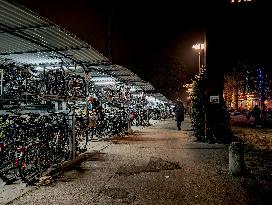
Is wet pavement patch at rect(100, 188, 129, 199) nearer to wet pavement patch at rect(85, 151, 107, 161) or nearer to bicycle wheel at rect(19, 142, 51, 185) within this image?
bicycle wheel at rect(19, 142, 51, 185)

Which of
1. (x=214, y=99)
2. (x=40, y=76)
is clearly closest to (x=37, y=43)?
(x=40, y=76)

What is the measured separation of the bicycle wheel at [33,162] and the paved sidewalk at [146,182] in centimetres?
60

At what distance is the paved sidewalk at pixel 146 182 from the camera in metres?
6.78

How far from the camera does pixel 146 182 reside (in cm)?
818

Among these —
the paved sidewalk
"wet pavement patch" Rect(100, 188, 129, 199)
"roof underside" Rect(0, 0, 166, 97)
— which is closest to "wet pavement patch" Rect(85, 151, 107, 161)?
the paved sidewalk

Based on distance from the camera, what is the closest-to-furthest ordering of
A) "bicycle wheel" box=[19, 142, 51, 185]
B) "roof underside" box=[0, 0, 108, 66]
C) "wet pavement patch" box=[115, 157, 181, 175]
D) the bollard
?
"roof underside" box=[0, 0, 108, 66], "bicycle wheel" box=[19, 142, 51, 185], the bollard, "wet pavement patch" box=[115, 157, 181, 175]

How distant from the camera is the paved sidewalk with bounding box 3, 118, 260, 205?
267 inches

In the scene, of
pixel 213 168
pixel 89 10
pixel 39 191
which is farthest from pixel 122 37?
pixel 39 191

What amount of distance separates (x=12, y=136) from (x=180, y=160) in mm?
5710

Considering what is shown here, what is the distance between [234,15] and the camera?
1780cm

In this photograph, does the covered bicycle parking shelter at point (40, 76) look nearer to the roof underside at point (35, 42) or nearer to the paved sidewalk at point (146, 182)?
the roof underside at point (35, 42)

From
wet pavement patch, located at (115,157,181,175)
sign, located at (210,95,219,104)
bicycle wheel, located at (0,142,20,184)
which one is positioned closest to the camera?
bicycle wheel, located at (0,142,20,184)

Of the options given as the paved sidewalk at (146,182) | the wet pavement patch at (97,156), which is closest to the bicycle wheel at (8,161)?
the paved sidewalk at (146,182)

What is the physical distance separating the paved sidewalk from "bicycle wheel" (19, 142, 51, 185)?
0.60m
